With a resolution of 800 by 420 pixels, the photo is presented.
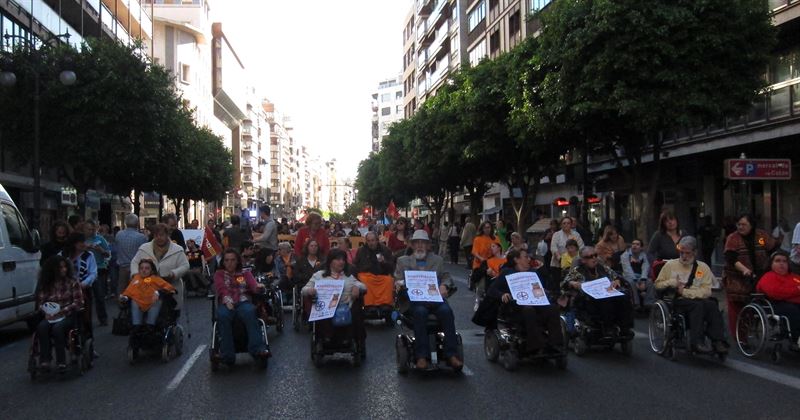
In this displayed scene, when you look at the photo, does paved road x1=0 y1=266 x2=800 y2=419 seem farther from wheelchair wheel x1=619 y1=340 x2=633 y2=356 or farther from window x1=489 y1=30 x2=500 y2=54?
window x1=489 y1=30 x2=500 y2=54

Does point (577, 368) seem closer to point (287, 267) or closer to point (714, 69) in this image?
point (287, 267)

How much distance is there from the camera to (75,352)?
8.33m

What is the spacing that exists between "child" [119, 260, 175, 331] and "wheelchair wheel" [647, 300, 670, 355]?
19.3 ft

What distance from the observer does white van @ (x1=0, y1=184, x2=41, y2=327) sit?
34.4 ft

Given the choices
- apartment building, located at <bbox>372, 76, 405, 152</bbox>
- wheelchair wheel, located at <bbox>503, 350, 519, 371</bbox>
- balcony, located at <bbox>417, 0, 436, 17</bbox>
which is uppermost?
apartment building, located at <bbox>372, 76, 405, 152</bbox>

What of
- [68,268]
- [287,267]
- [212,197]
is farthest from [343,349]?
[212,197]

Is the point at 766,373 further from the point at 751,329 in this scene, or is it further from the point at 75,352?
the point at 75,352

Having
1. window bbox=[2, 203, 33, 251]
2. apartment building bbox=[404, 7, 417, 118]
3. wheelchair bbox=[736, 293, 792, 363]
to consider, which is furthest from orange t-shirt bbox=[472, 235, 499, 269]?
apartment building bbox=[404, 7, 417, 118]

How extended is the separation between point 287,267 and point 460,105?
18983mm

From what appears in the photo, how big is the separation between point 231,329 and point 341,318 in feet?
3.97

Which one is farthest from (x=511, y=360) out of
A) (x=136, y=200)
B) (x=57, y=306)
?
(x=136, y=200)

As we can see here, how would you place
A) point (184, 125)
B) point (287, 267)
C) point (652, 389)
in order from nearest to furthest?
point (652, 389) → point (287, 267) → point (184, 125)

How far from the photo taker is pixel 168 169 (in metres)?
32.3

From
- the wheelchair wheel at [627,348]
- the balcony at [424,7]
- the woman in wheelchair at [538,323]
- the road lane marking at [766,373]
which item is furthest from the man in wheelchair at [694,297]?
the balcony at [424,7]
